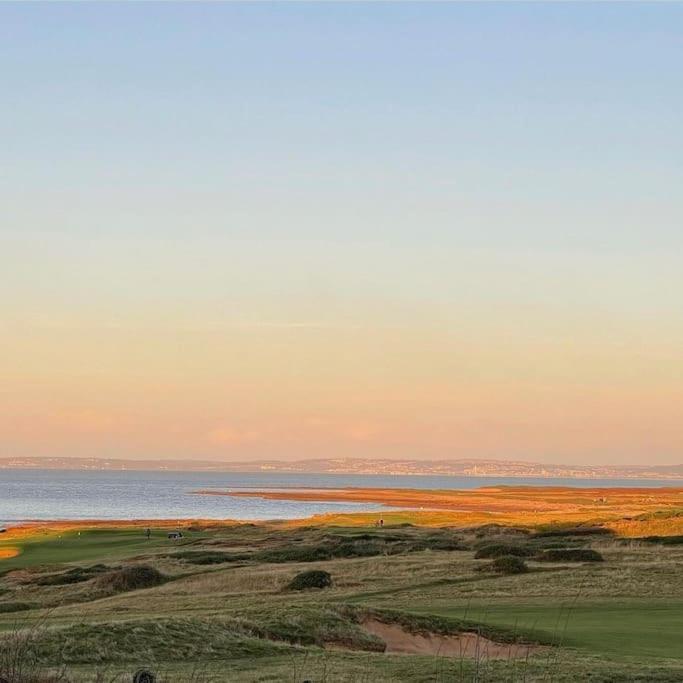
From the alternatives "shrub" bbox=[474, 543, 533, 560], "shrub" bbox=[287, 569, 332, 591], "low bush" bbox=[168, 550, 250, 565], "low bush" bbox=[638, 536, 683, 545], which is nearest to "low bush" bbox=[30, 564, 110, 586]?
"low bush" bbox=[168, 550, 250, 565]

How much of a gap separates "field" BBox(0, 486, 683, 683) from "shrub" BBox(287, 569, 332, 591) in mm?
318

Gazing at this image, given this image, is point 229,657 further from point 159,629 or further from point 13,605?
point 13,605

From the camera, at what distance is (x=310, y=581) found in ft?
118

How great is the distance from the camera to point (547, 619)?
27.0 meters

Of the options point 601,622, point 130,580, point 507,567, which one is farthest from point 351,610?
point 130,580

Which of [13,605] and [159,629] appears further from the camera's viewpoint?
[13,605]

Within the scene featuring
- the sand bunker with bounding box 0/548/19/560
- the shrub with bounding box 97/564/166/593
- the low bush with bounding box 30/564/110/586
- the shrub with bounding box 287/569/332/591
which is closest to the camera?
the shrub with bounding box 287/569/332/591

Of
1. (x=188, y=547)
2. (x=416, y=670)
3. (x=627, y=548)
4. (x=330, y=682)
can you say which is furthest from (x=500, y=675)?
(x=188, y=547)

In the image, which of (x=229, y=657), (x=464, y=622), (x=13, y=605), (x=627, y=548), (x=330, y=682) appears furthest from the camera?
(x=627, y=548)

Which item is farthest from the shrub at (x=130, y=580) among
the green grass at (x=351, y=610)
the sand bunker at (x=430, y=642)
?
the sand bunker at (x=430, y=642)

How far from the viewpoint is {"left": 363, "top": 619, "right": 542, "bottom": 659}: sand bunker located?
2305 centimetres

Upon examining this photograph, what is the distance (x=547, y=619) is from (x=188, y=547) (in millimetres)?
36778

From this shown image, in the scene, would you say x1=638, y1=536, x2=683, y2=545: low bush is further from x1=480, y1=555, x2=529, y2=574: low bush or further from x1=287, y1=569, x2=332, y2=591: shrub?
x1=287, y1=569, x2=332, y2=591: shrub

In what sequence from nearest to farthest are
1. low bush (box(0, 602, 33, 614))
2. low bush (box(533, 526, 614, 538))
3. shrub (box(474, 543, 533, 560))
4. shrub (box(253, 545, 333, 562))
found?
low bush (box(0, 602, 33, 614)), shrub (box(474, 543, 533, 560)), shrub (box(253, 545, 333, 562)), low bush (box(533, 526, 614, 538))
